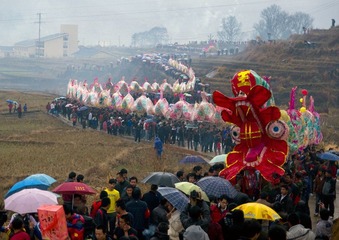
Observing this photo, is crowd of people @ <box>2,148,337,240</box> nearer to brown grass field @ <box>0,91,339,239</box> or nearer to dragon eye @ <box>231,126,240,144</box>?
dragon eye @ <box>231,126,240,144</box>

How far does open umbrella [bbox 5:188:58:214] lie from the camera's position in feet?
32.7

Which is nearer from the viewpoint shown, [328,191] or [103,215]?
[103,215]

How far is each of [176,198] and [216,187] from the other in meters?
1.97

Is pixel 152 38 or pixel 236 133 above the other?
pixel 152 38

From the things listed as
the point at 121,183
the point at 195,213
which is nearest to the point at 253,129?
the point at 121,183

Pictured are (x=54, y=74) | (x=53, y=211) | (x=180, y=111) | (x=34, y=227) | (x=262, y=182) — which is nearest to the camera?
(x=53, y=211)

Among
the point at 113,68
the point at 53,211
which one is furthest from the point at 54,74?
the point at 53,211

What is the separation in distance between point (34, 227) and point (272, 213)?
3.38 meters

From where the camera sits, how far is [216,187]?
39.7ft

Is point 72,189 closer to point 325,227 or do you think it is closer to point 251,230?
point 251,230

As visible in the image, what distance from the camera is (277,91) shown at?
5959cm

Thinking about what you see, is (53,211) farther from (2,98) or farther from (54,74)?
(54,74)

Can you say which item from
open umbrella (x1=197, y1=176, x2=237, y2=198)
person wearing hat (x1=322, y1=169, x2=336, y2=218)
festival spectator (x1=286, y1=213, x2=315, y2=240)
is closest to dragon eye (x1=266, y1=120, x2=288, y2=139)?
person wearing hat (x1=322, y1=169, x2=336, y2=218)

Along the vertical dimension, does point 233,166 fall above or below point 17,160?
above
